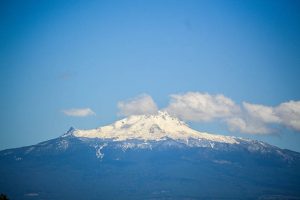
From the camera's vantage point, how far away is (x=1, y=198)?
94.4m

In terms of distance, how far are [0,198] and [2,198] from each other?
0.71 meters

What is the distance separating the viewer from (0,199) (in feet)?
307

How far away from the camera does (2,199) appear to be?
94.1 metres

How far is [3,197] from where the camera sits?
312 ft

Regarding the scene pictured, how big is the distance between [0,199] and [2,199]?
656mm

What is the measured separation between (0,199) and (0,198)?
65cm

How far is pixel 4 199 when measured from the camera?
309 ft

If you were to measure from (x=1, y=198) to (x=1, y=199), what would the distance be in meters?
0.65

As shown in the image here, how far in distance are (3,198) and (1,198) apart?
1.12 ft

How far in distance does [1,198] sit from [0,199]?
100 cm

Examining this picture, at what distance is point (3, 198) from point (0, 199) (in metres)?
1.20

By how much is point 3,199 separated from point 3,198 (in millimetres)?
522

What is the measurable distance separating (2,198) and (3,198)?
235 millimetres

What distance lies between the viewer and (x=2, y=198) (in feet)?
311
